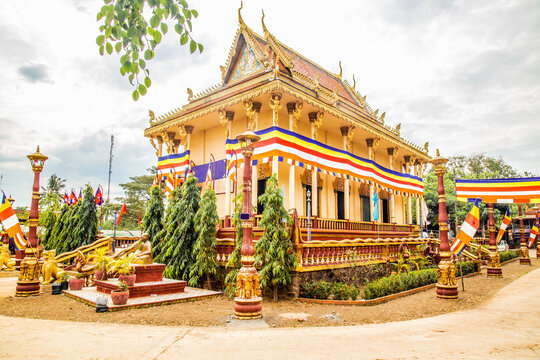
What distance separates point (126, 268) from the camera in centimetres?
900

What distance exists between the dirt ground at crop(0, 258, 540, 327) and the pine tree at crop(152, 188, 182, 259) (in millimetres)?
3181

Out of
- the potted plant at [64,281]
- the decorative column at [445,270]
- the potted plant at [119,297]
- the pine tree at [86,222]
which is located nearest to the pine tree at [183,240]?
the potted plant at [64,281]

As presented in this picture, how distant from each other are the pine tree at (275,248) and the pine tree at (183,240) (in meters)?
3.16

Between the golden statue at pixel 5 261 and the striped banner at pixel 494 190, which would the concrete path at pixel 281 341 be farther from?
the golden statue at pixel 5 261

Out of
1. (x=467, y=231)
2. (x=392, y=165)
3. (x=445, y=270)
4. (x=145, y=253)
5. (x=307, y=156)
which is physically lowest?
(x=445, y=270)

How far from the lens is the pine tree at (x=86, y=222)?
59.5 feet

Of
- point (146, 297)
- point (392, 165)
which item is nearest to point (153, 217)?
point (146, 297)

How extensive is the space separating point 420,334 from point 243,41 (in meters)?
15.7

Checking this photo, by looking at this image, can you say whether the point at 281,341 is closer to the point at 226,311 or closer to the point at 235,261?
the point at 226,311

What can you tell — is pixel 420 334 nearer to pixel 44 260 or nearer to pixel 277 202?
pixel 277 202

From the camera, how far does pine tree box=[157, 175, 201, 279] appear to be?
38.0 feet

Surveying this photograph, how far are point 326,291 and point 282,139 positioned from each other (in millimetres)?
6521

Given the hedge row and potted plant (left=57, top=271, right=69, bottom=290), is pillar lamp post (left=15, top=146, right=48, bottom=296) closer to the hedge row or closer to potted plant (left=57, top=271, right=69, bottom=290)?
potted plant (left=57, top=271, right=69, bottom=290)

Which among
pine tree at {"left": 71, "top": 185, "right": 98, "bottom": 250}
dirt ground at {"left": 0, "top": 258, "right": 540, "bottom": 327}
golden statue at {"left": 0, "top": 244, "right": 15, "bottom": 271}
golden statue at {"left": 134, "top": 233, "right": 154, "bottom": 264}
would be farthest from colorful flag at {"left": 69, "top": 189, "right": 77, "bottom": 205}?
golden statue at {"left": 134, "top": 233, "right": 154, "bottom": 264}
